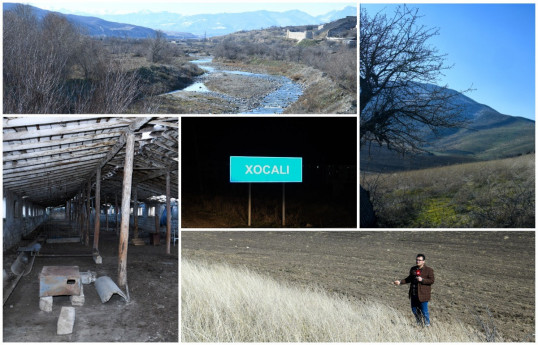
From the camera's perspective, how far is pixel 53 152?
653cm

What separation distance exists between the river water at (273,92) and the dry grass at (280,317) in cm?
782

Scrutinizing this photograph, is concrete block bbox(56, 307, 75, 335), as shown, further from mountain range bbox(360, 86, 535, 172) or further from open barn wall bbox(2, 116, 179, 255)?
mountain range bbox(360, 86, 535, 172)

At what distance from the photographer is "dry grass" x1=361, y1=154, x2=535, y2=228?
7340 millimetres

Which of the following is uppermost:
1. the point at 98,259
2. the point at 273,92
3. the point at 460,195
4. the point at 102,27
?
the point at 102,27

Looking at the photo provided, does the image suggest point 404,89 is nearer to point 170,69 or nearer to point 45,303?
point 45,303

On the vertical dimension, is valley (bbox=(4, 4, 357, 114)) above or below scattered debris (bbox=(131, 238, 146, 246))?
above

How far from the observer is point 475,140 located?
26.7 ft

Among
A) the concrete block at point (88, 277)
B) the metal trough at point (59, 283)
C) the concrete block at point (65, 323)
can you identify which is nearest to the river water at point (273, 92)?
the concrete block at point (88, 277)

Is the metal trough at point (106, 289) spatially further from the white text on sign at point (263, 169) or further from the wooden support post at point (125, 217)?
the white text on sign at point (263, 169)

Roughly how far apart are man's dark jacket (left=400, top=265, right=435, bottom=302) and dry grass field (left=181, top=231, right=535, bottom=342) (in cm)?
15

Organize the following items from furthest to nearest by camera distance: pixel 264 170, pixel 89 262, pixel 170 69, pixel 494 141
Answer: pixel 170 69
pixel 494 141
pixel 89 262
pixel 264 170

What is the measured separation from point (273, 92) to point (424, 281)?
12322 millimetres

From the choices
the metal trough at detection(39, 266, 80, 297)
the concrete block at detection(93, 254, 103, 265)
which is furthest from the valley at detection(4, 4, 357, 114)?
the metal trough at detection(39, 266, 80, 297)

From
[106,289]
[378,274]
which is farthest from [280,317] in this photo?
[106,289]
